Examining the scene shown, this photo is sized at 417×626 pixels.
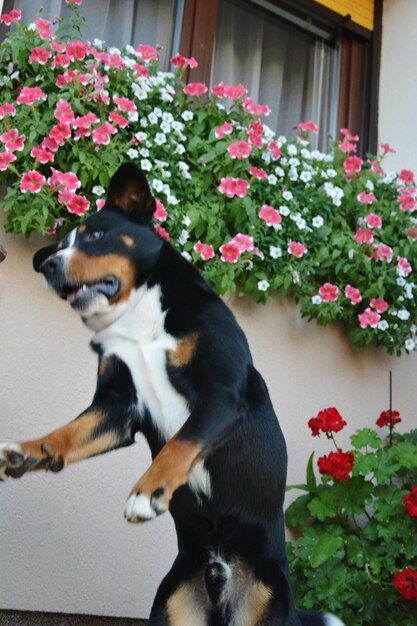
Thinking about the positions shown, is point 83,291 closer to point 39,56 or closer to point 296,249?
point 39,56

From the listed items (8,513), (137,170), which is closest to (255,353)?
(8,513)

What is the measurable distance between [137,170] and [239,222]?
1617mm

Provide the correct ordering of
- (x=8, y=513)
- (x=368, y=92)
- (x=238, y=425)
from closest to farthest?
(x=238, y=425), (x=8, y=513), (x=368, y=92)

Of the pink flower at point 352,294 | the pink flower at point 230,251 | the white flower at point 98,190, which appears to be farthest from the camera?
the pink flower at point 352,294

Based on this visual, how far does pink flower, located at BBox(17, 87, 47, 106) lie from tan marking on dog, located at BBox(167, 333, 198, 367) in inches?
72.1

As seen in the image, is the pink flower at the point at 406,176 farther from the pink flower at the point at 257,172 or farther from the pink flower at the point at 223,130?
the pink flower at the point at 223,130

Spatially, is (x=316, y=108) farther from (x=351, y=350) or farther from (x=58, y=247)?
(x=58, y=247)

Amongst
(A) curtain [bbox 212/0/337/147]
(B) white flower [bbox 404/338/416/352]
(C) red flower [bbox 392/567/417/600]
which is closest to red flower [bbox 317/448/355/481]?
(C) red flower [bbox 392/567/417/600]

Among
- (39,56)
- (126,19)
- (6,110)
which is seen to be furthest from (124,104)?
(126,19)

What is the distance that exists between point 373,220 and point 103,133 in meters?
1.59

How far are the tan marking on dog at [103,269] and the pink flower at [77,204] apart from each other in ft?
4.15

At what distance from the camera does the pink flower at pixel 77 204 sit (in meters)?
3.35

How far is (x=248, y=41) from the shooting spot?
4941 millimetres

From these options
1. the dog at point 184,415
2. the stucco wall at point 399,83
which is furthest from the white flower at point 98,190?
the stucco wall at point 399,83
